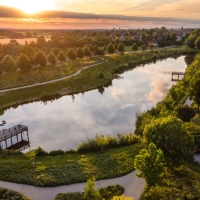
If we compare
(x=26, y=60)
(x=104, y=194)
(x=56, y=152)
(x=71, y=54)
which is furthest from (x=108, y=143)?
(x=71, y=54)

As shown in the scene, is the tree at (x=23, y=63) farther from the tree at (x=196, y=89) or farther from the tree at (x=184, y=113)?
the tree at (x=184, y=113)

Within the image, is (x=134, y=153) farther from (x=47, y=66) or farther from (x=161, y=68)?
(x=161, y=68)

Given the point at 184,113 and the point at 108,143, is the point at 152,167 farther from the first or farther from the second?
the point at 184,113

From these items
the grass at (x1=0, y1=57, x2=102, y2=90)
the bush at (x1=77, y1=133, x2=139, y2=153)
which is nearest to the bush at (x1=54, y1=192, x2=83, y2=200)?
the bush at (x1=77, y1=133, x2=139, y2=153)

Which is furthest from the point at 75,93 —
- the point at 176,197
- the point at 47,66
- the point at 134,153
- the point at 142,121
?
the point at 176,197

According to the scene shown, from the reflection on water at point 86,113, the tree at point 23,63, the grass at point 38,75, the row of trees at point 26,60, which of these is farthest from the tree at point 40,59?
the reflection on water at point 86,113
